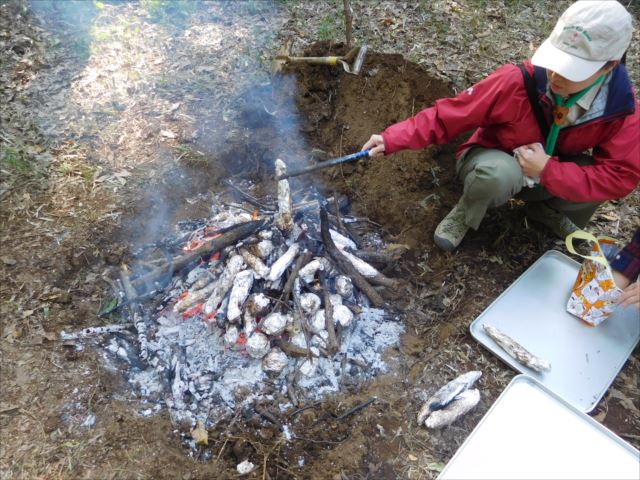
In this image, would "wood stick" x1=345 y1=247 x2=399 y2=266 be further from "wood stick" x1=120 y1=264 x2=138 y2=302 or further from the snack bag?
"wood stick" x1=120 y1=264 x2=138 y2=302

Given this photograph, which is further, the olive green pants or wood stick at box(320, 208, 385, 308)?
wood stick at box(320, 208, 385, 308)

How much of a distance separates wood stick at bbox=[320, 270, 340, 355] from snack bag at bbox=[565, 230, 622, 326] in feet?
4.90

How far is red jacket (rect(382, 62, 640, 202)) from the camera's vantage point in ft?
8.03

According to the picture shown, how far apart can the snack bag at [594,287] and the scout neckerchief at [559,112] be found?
2.02 feet

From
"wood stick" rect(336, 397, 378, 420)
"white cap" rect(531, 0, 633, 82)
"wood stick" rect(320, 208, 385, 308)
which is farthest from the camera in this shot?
"wood stick" rect(320, 208, 385, 308)

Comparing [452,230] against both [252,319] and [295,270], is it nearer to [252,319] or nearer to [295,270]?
[295,270]

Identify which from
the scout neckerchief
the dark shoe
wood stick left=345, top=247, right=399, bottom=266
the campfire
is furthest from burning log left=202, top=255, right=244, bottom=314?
the scout neckerchief

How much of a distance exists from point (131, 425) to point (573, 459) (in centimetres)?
230

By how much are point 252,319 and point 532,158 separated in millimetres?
2064

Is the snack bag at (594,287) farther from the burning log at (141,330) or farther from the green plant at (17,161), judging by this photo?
the green plant at (17,161)

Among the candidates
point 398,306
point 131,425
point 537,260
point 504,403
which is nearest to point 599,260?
point 537,260

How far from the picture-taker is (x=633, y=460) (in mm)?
1987

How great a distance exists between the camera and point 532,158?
2598 millimetres

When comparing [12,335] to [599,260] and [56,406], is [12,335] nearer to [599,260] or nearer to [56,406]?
[56,406]
